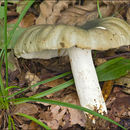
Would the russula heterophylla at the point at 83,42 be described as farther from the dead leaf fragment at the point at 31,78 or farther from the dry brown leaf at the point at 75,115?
the dead leaf fragment at the point at 31,78

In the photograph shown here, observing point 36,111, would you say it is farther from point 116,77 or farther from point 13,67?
point 116,77

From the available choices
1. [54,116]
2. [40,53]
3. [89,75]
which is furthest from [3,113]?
[89,75]

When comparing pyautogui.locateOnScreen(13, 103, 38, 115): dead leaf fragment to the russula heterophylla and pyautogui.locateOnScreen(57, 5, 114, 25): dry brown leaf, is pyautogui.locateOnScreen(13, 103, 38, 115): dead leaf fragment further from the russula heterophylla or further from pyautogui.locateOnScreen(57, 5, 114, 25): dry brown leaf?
pyautogui.locateOnScreen(57, 5, 114, 25): dry brown leaf

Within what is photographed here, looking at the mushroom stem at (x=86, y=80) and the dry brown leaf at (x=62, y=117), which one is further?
the dry brown leaf at (x=62, y=117)

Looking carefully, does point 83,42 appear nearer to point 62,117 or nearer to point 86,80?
point 86,80

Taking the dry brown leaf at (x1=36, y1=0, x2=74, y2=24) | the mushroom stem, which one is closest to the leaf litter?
the dry brown leaf at (x1=36, y1=0, x2=74, y2=24)

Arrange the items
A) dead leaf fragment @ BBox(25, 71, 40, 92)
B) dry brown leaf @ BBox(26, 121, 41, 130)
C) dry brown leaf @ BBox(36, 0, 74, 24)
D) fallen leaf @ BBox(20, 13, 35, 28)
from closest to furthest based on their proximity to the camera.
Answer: dry brown leaf @ BBox(26, 121, 41, 130)
dead leaf fragment @ BBox(25, 71, 40, 92)
dry brown leaf @ BBox(36, 0, 74, 24)
fallen leaf @ BBox(20, 13, 35, 28)

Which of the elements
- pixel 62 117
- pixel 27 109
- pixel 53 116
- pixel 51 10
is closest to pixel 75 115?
pixel 62 117

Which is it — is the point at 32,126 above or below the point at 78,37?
below

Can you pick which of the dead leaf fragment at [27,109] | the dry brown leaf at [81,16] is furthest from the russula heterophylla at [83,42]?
the dry brown leaf at [81,16]
